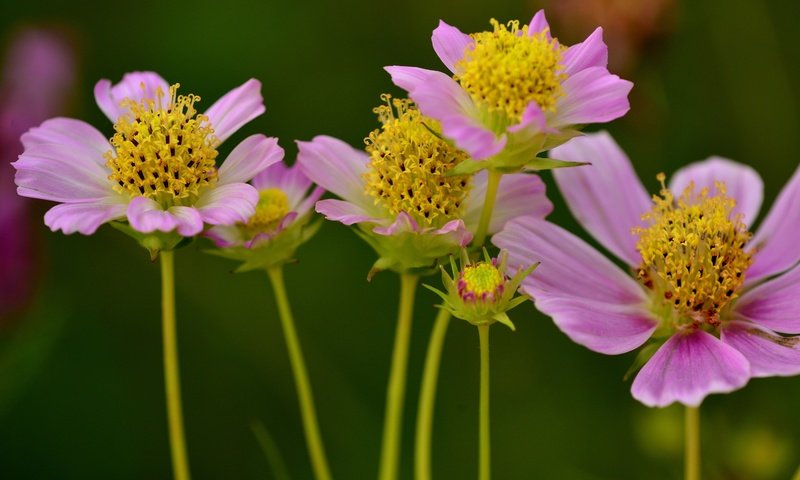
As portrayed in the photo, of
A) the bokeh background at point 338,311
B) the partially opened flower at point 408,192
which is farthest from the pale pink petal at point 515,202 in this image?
the bokeh background at point 338,311

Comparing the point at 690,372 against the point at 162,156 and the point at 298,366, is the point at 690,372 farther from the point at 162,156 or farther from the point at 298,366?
the point at 162,156

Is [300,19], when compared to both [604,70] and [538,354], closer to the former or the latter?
[538,354]

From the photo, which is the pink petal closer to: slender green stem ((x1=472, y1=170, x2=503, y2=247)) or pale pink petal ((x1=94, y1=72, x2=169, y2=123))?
slender green stem ((x1=472, y1=170, x2=503, y2=247))

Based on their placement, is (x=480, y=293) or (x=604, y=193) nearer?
(x=480, y=293)

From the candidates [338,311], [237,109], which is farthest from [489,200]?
[338,311]

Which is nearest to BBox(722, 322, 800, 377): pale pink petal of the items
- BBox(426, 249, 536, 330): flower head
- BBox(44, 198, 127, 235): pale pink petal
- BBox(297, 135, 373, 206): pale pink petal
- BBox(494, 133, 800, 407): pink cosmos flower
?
BBox(494, 133, 800, 407): pink cosmos flower

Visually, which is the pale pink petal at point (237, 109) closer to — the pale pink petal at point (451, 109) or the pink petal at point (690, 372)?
the pale pink petal at point (451, 109)
